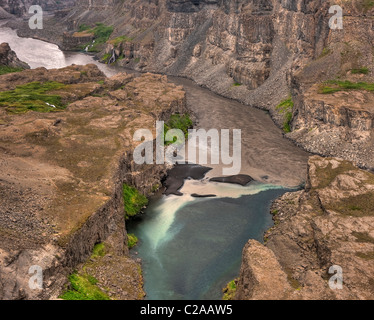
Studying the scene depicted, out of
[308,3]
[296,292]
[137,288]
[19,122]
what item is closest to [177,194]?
[137,288]

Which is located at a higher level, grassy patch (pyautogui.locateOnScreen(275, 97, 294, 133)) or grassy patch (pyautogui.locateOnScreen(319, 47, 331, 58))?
grassy patch (pyautogui.locateOnScreen(319, 47, 331, 58))

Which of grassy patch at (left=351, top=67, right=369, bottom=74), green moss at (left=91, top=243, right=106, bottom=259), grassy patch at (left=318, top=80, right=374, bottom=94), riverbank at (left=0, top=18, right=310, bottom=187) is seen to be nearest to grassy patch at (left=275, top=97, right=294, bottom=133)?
riverbank at (left=0, top=18, right=310, bottom=187)

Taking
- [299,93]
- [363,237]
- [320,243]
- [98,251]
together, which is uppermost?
[363,237]

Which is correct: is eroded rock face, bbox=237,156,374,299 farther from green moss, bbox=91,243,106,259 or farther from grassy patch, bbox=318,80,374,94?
grassy patch, bbox=318,80,374,94

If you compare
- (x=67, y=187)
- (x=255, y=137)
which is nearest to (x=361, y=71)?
(x=255, y=137)

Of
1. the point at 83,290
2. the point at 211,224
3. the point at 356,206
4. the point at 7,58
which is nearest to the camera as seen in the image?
the point at 83,290

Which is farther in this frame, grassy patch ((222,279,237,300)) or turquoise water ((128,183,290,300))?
turquoise water ((128,183,290,300))

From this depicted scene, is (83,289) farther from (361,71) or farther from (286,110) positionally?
(361,71)
